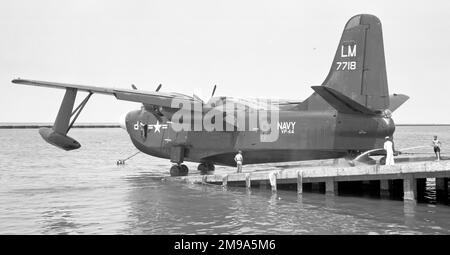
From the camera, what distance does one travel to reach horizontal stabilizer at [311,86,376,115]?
1711 centimetres

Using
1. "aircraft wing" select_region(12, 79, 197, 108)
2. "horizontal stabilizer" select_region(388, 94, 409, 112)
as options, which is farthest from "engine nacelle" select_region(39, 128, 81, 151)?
"horizontal stabilizer" select_region(388, 94, 409, 112)

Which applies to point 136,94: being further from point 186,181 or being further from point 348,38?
point 348,38

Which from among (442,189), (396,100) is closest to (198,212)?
(442,189)

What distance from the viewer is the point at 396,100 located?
2277cm

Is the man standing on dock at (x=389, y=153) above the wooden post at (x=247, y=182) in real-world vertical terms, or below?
above

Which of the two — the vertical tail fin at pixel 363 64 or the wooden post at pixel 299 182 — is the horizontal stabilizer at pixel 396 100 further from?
the wooden post at pixel 299 182

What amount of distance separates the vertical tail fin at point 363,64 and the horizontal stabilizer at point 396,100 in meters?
3.98

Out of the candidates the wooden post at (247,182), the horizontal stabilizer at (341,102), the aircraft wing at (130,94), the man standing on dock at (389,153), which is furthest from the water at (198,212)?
the aircraft wing at (130,94)

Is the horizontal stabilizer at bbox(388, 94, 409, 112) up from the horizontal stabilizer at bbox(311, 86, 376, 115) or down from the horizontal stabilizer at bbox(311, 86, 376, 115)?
up

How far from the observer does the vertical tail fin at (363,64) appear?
61.0 feet

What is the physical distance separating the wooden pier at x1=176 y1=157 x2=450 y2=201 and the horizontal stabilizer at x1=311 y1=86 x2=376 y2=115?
2.05 m

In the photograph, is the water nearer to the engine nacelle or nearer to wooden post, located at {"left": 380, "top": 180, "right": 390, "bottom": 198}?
wooden post, located at {"left": 380, "top": 180, "right": 390, "bottom": 198}
